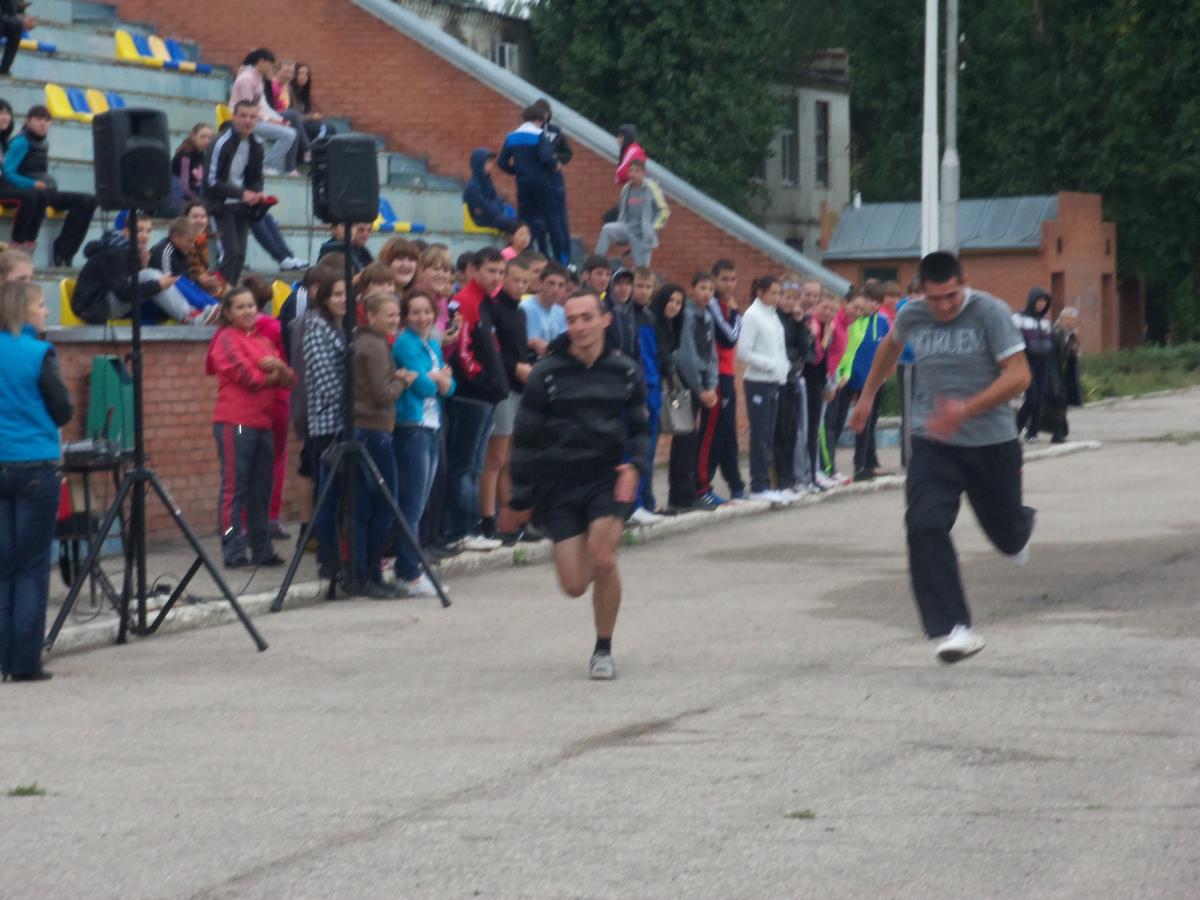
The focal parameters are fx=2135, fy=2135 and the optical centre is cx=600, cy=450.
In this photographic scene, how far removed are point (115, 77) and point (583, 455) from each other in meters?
14.7

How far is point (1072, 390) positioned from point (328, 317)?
20.2 m

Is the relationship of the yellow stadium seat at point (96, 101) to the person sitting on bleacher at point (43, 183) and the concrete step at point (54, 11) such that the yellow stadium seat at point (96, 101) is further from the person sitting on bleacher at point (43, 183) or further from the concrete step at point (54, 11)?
the person sitting on bleacher at point (43, 183)

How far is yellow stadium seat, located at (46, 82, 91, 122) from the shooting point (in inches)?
813

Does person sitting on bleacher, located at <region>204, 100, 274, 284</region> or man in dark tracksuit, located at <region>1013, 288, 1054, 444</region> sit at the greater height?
person sitting on bleacher, located at <region>204, 100, 274, 284</region>

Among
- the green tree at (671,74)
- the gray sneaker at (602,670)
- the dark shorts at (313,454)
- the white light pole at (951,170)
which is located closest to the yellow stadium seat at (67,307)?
the dark shorts at (313,454)

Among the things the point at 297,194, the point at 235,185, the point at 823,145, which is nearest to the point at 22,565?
the point at 235,185

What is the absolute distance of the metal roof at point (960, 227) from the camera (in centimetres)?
5438

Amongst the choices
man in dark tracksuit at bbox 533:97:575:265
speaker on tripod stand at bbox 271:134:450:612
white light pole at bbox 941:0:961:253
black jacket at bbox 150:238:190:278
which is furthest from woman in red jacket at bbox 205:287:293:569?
white light pole at bbox 941:0:961:253

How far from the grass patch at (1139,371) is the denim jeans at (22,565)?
1106 inches

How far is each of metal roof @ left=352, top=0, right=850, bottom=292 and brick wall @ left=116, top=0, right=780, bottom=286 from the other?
0.38 ft

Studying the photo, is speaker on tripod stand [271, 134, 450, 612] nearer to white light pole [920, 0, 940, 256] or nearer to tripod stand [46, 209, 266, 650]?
tripod stand [46, 209, 266, 650]

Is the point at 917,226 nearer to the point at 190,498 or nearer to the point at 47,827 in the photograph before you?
the point at 190,498

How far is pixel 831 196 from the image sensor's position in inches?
2276

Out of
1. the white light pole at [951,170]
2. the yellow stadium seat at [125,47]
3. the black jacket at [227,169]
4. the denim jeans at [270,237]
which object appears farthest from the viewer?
the white light pole at [951,170]
